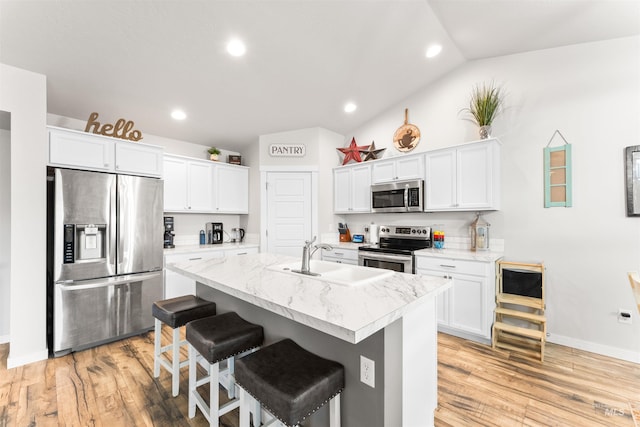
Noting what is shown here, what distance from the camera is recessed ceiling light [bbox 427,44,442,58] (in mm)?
3057

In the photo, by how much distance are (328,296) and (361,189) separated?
2981mm

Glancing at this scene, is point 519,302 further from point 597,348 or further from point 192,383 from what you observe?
point 192,383

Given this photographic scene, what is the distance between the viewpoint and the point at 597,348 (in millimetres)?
2633

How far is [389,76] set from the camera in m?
3.44

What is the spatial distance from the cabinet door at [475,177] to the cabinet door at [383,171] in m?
0.85

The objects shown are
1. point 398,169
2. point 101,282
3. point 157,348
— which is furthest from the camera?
point 398,169

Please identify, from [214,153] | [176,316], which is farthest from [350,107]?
[176,316]

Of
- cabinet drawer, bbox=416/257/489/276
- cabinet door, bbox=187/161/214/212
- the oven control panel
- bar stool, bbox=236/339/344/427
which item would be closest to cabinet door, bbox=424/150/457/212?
the oven control panel

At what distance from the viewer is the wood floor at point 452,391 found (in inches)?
70.2

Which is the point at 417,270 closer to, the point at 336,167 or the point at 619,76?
the point at 336,167

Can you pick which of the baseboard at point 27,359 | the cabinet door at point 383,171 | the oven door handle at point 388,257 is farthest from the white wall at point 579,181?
the baseboard at point 27,359

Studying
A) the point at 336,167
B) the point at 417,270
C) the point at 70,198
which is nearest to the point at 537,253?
the point at 417,270

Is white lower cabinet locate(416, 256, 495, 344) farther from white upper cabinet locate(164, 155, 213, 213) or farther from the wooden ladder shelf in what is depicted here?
white upper cabinet locate(164, 155, 213, 213)

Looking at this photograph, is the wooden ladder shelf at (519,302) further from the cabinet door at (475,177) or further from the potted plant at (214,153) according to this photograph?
the potted plant at (214,153)
